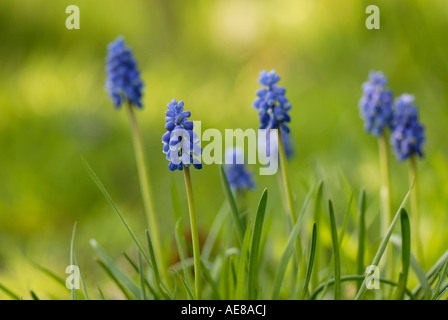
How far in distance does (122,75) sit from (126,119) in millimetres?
959

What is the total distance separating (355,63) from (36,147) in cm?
88

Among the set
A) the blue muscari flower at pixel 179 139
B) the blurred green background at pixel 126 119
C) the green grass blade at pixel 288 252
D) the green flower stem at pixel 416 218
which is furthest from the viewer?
the blurred green background at pixel 126 119

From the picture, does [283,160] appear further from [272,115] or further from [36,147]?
[36,147]

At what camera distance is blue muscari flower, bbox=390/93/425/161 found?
0.66 meters

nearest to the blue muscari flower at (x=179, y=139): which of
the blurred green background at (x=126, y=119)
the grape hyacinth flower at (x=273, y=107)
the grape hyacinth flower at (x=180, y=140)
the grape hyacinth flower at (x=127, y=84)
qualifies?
the grape hyacinth flower at (x=180, y=140)

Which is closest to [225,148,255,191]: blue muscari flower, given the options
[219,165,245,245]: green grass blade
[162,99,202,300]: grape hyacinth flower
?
[219,165,245,245]: green grass blade


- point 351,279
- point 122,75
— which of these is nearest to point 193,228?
point 351,279

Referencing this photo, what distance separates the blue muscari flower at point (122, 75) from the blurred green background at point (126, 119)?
0.35 m

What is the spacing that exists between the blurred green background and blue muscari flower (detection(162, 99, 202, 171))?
1.66ft

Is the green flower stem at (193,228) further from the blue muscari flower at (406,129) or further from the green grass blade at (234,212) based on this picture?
the blue muscari flower at (406,129)

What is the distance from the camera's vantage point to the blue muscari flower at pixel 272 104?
542mm

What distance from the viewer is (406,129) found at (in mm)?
667

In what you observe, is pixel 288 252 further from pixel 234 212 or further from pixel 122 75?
pixel 122 75

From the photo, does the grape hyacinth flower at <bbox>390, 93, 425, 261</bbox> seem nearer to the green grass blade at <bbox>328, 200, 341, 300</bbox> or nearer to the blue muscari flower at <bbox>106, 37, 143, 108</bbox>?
the green grass blade at <bbox>328, 200, 341, 300</bbox>
